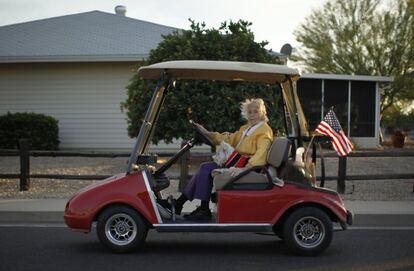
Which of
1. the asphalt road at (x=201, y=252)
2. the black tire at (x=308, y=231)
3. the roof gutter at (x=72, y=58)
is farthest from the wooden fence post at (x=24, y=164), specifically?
the roof gutter at (x=72, y=58)

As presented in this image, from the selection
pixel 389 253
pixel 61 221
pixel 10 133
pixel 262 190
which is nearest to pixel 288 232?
pixel 262 190

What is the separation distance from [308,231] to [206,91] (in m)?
7.03

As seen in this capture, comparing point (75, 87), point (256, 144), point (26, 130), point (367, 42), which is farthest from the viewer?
point (367, 42)

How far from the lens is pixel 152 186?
21.4 feet

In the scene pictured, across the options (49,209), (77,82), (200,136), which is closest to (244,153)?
(200,136)

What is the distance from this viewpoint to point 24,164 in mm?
10914

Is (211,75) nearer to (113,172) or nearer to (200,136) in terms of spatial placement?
(200,136)

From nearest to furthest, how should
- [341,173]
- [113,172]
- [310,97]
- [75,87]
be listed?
[341,173]
[113,172]
[75,87]
[310,97]

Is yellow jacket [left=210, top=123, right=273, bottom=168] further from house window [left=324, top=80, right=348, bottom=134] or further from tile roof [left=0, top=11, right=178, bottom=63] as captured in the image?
house window [left=324, top=80, right=348, bottom=134]

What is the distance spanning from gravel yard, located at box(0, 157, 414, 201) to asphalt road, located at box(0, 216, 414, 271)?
2776 mm

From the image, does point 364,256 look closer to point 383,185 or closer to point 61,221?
point 61,221

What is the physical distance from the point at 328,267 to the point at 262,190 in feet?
3.40

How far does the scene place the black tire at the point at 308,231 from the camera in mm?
6379

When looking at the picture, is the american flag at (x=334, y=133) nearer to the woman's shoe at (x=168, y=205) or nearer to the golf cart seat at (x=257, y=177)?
the golf cart seat at (x=257, y=177)
